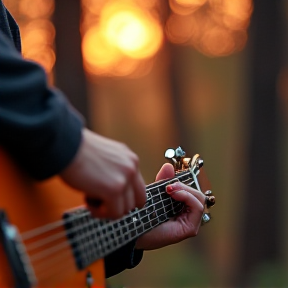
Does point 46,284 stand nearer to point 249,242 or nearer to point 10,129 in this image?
point 10,129

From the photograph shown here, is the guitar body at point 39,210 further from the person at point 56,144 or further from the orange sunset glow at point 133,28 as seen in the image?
the orange sunset glow at point 133,28

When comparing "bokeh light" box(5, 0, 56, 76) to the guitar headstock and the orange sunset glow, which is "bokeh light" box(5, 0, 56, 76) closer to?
the orange sunset glow

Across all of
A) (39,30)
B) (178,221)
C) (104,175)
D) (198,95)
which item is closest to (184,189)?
(178,221)

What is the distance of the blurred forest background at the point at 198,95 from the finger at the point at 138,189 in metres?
5.85

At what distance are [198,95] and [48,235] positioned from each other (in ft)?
32.4

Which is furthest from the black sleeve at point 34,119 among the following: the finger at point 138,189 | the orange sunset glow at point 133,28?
the orange sunset glow at point 133,28

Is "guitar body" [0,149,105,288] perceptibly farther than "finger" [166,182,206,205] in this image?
No

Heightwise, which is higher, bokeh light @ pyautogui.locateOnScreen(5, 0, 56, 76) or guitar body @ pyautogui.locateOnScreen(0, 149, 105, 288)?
guitar body @ pyautogui.locateOnScreen(0, 149, 105, 288)

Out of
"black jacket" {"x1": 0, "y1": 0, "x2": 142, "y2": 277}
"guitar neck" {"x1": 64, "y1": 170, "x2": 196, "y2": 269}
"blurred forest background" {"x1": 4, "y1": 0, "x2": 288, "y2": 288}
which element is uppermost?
"black jacket" {"x1": 0, "y1": 0, "x2": 142, "y2": 277}

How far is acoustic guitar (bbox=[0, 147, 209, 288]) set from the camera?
100 cm

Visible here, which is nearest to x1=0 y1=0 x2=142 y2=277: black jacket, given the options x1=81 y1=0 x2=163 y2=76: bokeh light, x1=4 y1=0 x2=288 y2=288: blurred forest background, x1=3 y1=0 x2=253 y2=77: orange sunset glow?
x1=4 y1=0 x2=288 y2=288: blurred forest background

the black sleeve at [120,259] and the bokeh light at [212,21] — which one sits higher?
the black sleeve at [120,259]

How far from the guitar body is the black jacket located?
4 cm

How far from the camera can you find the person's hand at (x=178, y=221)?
5.16ft
